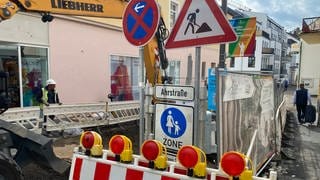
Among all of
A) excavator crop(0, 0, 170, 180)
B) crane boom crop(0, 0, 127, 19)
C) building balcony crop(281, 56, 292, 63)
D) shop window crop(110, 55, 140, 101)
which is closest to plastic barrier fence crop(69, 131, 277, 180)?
excavator crop(0, 0, 170, 180)

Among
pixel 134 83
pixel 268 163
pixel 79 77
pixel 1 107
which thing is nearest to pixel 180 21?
pixel 1 107

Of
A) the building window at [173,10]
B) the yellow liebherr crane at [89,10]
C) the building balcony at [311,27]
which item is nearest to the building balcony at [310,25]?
the building balcony at [311,27]

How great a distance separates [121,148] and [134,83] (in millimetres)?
12886

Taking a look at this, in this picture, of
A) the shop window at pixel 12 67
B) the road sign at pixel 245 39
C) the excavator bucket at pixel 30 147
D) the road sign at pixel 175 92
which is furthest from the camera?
the shop window at pixel 12 67

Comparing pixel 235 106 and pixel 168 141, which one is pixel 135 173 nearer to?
pixel 168 141

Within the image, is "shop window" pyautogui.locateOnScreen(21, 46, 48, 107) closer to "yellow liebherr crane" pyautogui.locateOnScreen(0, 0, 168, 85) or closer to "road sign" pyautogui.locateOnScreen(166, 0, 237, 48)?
"yellow liebherr crane" pyautogui.locateOnScreen(0, 0, 168, 85)

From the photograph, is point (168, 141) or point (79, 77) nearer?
point (168, 141)

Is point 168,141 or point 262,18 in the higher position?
point 262,18

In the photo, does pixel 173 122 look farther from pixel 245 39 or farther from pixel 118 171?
pixel 245 39

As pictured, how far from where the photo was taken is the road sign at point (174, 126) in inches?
156

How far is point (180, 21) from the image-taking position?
3.69m

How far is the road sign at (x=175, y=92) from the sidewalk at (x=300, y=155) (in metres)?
3.33

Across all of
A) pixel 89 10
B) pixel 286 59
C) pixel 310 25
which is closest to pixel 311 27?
pixel 310 25

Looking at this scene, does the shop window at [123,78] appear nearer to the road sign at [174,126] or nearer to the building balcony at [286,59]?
the road sign at [174,126]
